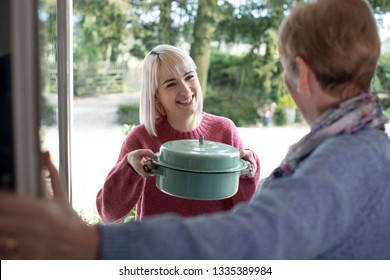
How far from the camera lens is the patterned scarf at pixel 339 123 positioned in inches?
26.2

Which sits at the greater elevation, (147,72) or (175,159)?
(147,72)

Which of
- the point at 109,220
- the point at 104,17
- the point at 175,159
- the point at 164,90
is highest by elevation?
the point at 104,17

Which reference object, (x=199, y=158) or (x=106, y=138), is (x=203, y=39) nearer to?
(x=106, y=138)

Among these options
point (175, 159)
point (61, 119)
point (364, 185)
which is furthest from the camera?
point (61, 119)

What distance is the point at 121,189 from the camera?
1312mm

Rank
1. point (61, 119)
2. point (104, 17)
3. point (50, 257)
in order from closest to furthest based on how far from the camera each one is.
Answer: point (50, 257), point (61, 119), point (104, 17)

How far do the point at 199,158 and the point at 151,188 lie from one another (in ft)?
1.36

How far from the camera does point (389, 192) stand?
656 millimetres

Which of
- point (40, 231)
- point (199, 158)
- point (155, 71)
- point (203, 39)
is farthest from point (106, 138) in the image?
point (40, 231)

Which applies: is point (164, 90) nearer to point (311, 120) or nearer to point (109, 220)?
point (109, 220)

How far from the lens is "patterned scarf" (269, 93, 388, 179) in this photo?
67cm

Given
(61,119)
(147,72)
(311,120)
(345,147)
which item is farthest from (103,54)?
(345,147)

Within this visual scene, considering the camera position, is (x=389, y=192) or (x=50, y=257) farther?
(x=389, y=192)

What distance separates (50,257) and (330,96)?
510mm
